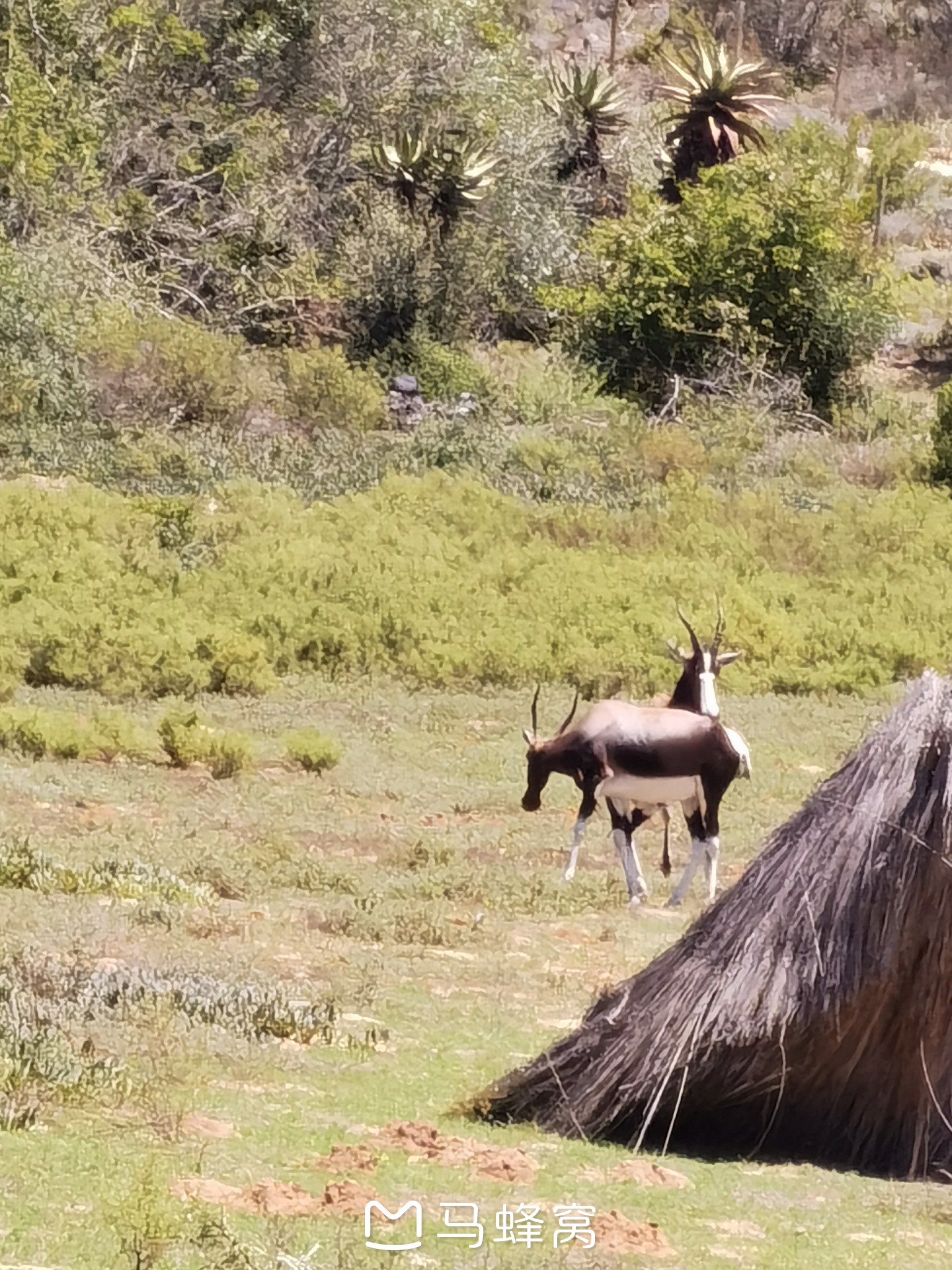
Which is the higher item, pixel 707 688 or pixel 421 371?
pixel 421 371

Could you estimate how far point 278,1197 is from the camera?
4.98m

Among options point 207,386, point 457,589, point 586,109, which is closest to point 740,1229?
point 457,589

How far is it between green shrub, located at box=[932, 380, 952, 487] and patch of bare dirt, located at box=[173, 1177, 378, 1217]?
16975mm

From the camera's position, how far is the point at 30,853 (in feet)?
29.3

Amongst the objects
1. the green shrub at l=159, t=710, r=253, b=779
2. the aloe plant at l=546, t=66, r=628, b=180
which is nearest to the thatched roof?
the green shrub at l=159, t=710, r=253, b=779

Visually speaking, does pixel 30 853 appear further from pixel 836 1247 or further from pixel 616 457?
pixel 616 457

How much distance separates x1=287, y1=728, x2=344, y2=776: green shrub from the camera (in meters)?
11.7

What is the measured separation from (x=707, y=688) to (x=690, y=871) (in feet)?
4.06

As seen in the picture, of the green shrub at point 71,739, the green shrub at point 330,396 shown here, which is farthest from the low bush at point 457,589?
the green shrub at point 330,396

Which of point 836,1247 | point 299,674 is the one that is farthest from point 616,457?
point 836,1247

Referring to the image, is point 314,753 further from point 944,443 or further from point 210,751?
point 944,443

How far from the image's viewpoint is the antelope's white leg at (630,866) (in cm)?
925

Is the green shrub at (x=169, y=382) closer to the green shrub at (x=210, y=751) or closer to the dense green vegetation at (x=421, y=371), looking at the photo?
the dense green vegetation at (x=421, y=371)

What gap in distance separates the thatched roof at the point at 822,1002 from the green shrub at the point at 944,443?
16.0 metres
